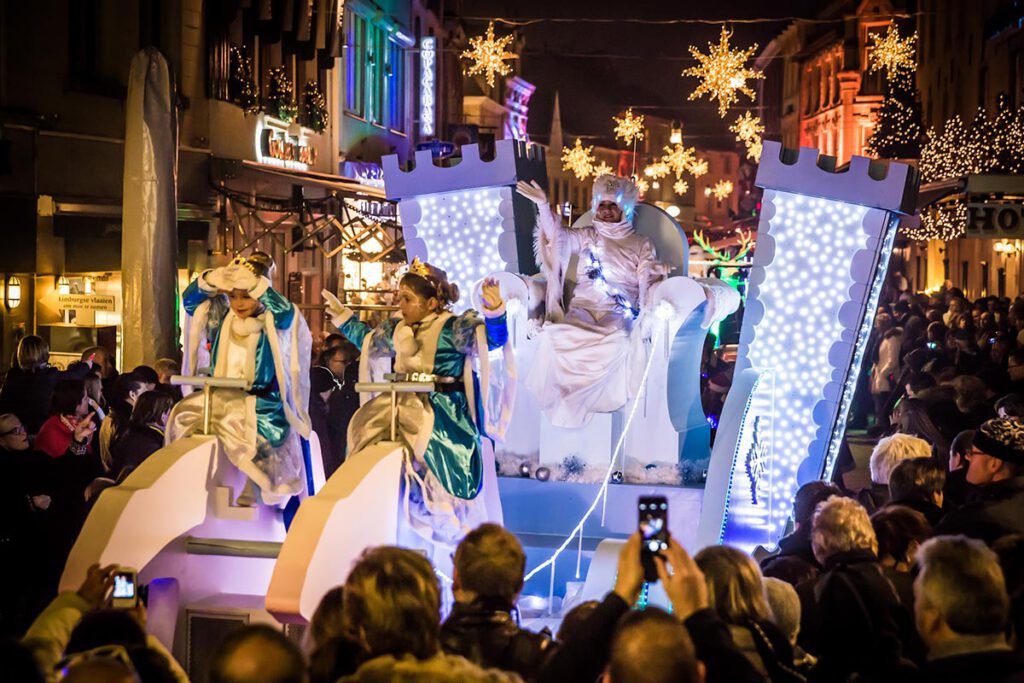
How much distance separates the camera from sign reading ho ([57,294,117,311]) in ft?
49.4

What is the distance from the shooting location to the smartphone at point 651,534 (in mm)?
3760

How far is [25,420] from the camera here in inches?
379

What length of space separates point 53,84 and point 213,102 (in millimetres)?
3457

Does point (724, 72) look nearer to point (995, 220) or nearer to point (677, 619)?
point (995, 220)

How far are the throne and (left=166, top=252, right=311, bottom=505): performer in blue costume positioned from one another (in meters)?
2.39

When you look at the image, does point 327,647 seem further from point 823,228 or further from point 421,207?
point 421,207

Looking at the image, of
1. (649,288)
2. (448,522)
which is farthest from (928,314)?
(448,522)

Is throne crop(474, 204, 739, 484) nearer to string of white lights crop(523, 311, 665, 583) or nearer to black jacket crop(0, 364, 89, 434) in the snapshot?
string of white lights crop(523, 311, 665, 583)

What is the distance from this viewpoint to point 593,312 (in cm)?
1033

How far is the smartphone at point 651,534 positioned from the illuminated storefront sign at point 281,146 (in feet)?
59.5

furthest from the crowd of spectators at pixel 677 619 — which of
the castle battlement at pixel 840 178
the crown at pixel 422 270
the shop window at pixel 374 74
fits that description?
the shop window at pixel 374 74

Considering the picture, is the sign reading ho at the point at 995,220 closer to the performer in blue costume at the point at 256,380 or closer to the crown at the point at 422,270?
the crown at the point at 422,270

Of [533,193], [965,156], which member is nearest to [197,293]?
[533,193]

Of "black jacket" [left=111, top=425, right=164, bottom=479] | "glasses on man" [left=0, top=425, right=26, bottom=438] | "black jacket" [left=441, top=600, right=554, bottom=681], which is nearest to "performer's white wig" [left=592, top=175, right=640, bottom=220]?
"black jacket" [left=111, top=425, right=164, bottom=479]
